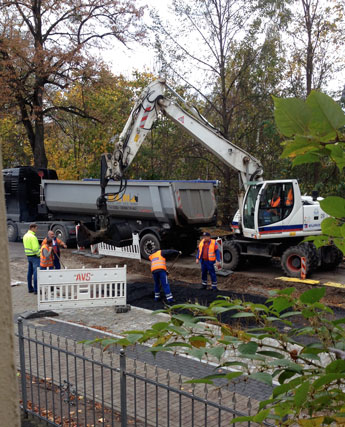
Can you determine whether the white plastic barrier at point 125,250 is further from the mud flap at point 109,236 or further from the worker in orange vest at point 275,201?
the worker in orange vest at point 275,201

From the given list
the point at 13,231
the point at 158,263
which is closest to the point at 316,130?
the point at 158,263

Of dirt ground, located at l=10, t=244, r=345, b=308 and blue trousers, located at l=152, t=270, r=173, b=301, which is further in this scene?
dirt ground, located at l=10, t=244, r=345, b=308

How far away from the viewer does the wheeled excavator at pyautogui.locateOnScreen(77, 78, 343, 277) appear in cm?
1284

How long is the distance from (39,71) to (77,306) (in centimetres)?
1481

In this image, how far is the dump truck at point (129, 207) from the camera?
15680 millimetres

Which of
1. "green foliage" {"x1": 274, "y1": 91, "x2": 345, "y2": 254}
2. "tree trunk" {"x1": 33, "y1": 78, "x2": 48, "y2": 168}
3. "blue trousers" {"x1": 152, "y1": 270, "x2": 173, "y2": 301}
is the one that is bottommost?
"blue trousers" {"x1": 152, "y1": 270, "x2": 173, "y2": 301}

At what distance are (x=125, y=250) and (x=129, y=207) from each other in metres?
1.54

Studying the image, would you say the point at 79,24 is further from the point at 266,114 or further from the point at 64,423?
the point at 64,423

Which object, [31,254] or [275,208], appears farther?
[275,208]

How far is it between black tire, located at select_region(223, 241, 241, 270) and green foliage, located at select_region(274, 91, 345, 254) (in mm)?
12555

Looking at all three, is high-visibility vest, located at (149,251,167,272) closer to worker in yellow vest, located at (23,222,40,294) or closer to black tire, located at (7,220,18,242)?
worker in yellow vest, located at (23,222,40,294)

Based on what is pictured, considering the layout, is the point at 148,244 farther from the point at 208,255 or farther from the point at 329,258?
the point at 329,258

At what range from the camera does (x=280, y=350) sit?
5.90ft

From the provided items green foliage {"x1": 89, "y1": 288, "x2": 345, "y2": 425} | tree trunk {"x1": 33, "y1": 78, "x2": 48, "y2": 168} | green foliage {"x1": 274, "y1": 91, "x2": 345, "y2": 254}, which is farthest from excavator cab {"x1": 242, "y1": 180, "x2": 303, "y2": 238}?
tree trunk {"x1": 33, "y1": 78, "x2": 48, "y2": 168}
